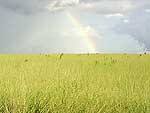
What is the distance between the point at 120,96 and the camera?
7.14 m

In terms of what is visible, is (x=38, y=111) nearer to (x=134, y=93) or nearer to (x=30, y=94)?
(x=30, y=94)

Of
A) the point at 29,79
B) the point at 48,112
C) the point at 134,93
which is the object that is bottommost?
the point at 48,112

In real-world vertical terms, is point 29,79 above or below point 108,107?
above

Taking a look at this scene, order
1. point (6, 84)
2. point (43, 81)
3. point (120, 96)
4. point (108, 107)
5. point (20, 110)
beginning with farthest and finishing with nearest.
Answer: point (43, 81), point (6, 84), point (120, 96), point (108, 107), point (20, 110)

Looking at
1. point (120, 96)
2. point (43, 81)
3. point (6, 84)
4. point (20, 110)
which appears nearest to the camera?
point (20, 110)

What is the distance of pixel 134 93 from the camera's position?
23.7ft

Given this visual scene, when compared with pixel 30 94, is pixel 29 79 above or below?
above

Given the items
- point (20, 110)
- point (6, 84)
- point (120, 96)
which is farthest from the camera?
point (6, 84)

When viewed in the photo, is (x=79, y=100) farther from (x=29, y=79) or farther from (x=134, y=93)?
(x=29, y=79)

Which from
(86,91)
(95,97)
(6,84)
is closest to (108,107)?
(95,97)

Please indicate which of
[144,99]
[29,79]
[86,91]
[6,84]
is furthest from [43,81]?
[144,99]

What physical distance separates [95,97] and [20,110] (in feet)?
5.12

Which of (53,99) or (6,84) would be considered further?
(6,84)

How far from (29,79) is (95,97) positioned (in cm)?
292
